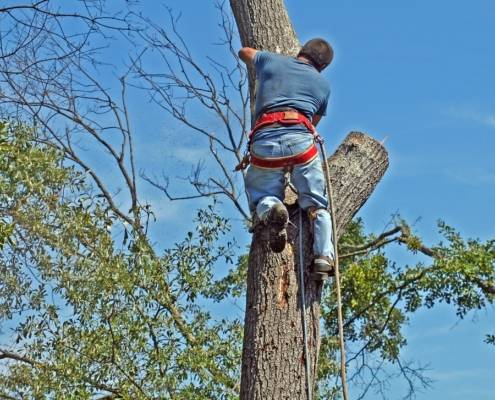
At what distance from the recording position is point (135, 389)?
7.12m

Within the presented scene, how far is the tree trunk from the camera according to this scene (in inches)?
169

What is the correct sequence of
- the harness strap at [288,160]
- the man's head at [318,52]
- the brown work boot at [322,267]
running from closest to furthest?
the brown work boot at [322,267] < the harness strap at [288,160] < the man's head at [318,52]

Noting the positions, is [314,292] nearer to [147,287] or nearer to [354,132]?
[354,132]

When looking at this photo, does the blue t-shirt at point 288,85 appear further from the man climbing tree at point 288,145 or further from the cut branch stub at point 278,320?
the cut branch stub at point 278,320

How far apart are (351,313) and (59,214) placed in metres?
3.92

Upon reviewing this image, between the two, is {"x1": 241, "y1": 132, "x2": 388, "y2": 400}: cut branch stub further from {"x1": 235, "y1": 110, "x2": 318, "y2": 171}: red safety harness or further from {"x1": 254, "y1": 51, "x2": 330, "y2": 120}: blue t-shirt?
{"x1": 254, "y1": 51, "x2": 330, "y2": 120}: blue t-shirt

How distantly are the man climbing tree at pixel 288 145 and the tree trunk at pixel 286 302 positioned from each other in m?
0.12

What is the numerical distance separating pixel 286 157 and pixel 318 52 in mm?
785

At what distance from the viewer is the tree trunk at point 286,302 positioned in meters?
4.30

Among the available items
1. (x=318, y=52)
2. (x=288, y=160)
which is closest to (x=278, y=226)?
(x=288, y=160)

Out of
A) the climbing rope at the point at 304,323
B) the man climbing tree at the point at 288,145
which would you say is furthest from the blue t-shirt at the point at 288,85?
the climbing rope at the point at 304,323

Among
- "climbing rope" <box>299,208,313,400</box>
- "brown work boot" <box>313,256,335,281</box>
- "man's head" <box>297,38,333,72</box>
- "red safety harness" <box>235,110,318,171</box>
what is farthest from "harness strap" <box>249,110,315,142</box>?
"brown work boot" <box>313,256,335,281</box>

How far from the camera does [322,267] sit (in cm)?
449

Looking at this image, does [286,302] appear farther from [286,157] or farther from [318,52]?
[318,52]
